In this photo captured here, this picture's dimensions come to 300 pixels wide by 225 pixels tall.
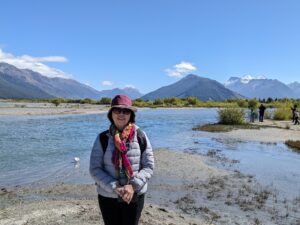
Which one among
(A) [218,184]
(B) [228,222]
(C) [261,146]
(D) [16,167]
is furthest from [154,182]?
(C) [261,146]

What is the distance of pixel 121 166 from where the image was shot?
14.2 feet

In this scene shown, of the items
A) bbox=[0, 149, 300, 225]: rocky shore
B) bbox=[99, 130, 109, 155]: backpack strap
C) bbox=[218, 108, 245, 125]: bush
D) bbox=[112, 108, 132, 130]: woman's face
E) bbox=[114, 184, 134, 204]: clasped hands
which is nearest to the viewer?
bbox=[114, 184, 134, 204]: clasped hands

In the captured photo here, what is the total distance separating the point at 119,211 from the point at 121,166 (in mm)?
592

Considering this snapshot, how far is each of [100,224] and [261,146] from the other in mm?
16328

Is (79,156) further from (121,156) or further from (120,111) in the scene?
(121,156)

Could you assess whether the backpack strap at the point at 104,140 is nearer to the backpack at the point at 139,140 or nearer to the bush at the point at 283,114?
the backpack at the point at 139,140

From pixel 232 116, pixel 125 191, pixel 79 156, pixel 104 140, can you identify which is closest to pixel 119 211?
pixel 125 191

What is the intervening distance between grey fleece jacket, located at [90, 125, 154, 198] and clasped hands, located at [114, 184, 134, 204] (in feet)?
0.18

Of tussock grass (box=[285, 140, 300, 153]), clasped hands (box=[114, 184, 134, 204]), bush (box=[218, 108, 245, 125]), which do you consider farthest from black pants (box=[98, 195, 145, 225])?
bush (box=[218, 108, 245, 125])

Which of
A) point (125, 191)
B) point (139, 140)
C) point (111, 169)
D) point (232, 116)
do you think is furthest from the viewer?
point (232, 116)

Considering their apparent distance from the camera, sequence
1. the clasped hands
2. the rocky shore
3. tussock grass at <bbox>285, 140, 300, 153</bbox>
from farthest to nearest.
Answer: tussock grass at <bbox>285, 140, 300, 153</bbox> → the rocky shore → the clasped hands

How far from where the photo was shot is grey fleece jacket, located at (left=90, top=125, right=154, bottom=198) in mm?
4375

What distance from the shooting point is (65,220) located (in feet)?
25.3

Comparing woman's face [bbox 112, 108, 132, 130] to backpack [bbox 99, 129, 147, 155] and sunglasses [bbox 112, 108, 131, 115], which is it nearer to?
sunglasses [bbox 112, 108, 131, 115]
